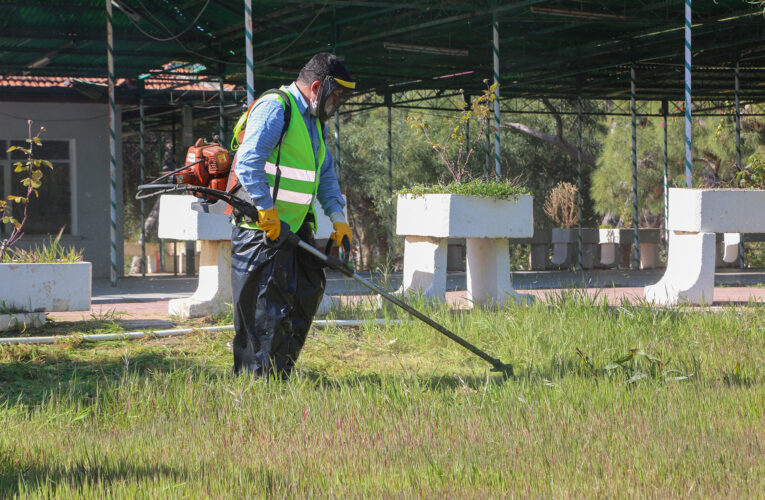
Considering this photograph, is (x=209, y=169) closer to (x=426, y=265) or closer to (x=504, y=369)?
(x=426, y=265)

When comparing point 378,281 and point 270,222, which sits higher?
point 270,222

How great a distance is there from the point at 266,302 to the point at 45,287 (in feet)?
11.3

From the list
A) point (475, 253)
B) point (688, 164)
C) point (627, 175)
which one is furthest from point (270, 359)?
point (627, 175)

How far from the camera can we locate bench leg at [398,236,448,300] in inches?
352

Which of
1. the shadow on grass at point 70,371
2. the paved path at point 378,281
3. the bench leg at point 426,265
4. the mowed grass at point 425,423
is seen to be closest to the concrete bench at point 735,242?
the paved path at point 378,281

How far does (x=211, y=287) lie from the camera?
8648 millimetres

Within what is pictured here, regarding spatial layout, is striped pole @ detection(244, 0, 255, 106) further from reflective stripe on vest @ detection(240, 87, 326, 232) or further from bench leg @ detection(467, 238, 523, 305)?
reflective stripe on vest @ detection(240, 87, 326, 232)

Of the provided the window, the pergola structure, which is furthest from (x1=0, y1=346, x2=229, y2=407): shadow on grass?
the window

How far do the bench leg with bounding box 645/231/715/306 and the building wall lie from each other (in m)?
11.1

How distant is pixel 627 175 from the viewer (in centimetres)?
2586

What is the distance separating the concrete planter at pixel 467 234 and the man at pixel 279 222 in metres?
3.49

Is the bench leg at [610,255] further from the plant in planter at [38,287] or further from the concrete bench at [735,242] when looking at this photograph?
the plant in planter at [38,287]

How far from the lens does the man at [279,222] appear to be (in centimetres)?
520

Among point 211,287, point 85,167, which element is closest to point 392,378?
point 211,287
